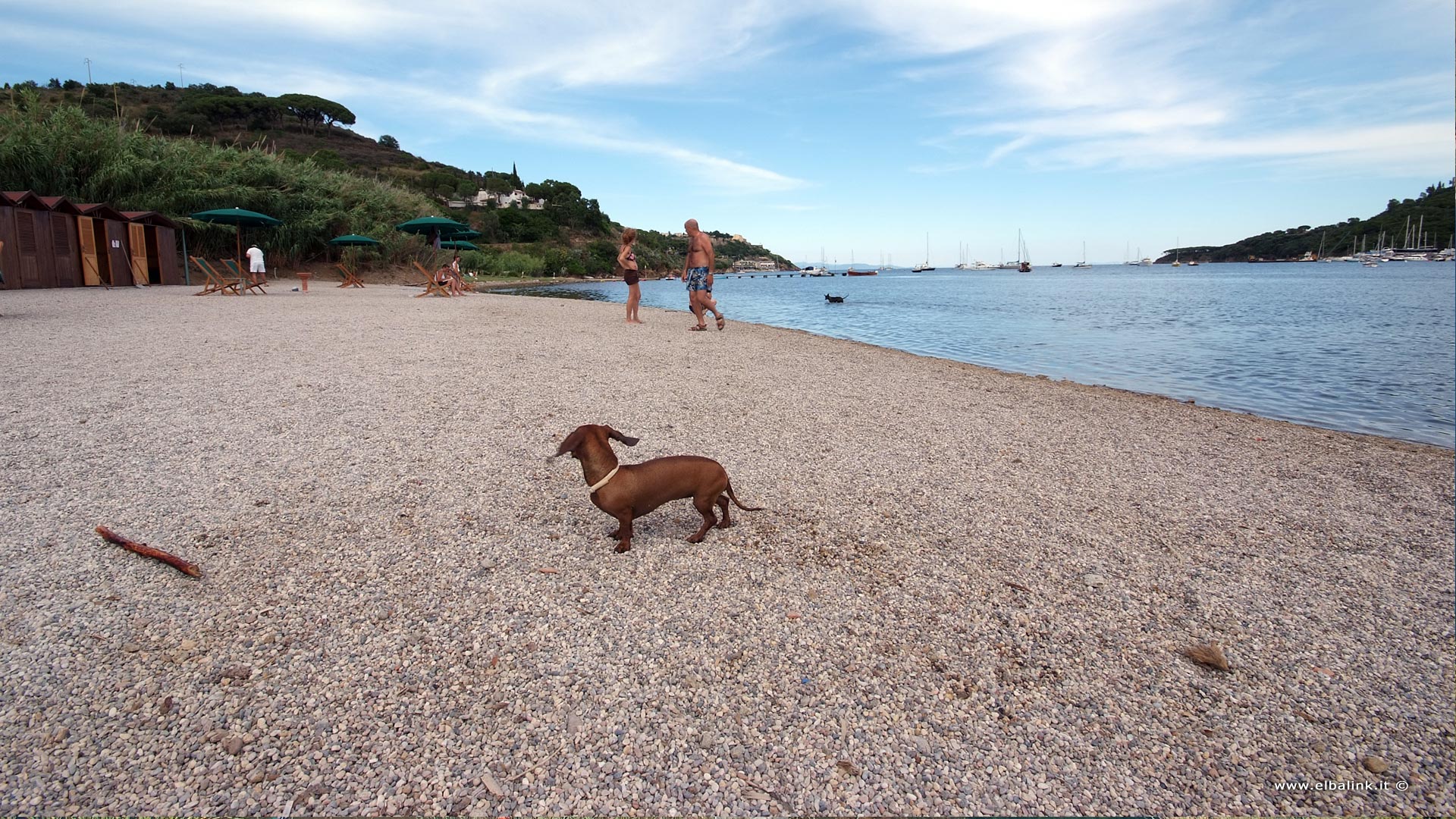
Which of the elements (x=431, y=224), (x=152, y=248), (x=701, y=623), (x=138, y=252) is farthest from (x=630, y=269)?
(x=152, y=248)

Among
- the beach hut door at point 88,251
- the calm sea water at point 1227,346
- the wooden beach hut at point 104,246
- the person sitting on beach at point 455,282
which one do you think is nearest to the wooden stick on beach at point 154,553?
the calm sea water at point 1227,346

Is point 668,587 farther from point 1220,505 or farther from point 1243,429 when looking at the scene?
point 1243,429

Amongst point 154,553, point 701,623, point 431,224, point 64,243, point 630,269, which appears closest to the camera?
point 701,623

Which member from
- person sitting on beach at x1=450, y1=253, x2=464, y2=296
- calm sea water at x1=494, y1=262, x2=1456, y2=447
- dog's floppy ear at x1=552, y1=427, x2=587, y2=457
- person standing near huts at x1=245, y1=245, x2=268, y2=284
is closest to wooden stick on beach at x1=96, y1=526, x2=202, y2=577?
dog's floppy ear at x1=552, y1=427, x2=587, y2=457

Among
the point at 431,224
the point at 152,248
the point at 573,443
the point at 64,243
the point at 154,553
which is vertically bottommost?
the point at 154,553

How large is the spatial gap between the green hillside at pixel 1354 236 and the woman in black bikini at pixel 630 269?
10221cm

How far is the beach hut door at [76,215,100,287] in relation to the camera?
17766mm

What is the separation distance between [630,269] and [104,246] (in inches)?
628

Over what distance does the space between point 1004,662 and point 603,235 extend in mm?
84583

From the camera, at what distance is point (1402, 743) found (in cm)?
219

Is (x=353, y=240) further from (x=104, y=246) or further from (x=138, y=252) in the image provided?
(x=104, y=246)

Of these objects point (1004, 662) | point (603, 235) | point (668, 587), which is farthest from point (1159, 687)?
point (603, 235)

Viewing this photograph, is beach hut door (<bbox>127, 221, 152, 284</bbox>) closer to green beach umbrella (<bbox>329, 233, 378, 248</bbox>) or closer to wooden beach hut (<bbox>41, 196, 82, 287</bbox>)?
wooden beach hut (<bbox>41, 196, 82, 287</bbox>)

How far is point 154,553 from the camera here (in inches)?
116
